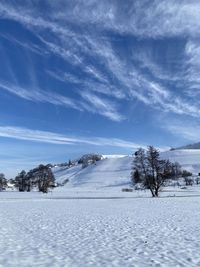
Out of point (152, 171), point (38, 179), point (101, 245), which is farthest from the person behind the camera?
point (38, 179)

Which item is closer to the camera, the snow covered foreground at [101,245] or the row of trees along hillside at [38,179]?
the snow covered foreground at [101,245]

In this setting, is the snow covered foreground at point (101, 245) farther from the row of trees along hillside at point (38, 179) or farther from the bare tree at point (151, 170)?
the row of trees along hillside at point (38, 179)

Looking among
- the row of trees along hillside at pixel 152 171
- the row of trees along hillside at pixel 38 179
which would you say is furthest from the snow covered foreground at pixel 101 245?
the row of trees along hillside at pixel 38 179

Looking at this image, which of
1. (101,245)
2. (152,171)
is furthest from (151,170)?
(101,245)

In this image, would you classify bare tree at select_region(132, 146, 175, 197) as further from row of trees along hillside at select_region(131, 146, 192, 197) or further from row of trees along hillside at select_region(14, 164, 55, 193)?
row of trees along hillside at select_region(14, 164, 55, 193)

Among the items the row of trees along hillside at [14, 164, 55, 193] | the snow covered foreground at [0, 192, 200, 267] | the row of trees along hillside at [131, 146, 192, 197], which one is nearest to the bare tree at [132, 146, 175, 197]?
the row of trees along hillside at [131, 146, 192, 197]

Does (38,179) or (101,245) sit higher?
(38,179)

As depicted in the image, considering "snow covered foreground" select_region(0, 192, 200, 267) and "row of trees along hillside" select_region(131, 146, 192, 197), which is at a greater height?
"row of trees along hillside" select_region(131, 146, 192, 197)

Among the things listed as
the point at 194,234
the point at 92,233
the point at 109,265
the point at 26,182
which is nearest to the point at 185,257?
the point at 109,265

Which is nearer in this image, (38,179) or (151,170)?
(151,170)

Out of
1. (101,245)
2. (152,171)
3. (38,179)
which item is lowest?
(101,245)

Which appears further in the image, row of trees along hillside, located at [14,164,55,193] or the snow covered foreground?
row of trees along hillside, located at [14,164,55,193]

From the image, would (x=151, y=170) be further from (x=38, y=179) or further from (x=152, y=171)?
(x=38, y=179)

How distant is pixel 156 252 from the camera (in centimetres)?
1330
